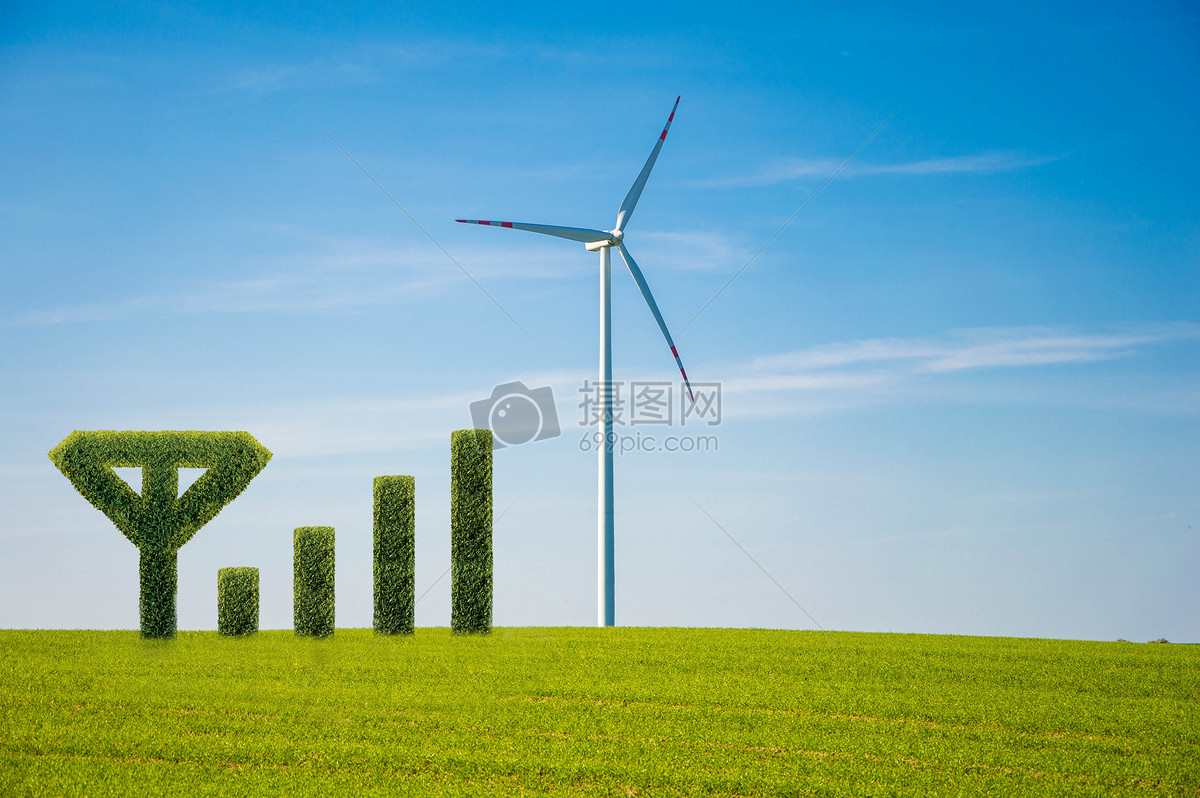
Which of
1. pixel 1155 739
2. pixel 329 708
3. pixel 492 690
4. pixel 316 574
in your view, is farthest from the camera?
pixel 316 574

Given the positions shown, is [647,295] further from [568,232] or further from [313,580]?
[313,580]

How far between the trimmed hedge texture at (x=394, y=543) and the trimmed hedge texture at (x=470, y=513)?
131 cm

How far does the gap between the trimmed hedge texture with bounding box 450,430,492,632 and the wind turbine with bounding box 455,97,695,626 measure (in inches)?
223

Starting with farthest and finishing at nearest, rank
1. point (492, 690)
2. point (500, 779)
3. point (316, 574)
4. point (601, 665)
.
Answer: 1. point (316, 574)
2. point (601, 665)
3. point (492, 690)
4. point (500, 779)

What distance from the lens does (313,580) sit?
29219 mm

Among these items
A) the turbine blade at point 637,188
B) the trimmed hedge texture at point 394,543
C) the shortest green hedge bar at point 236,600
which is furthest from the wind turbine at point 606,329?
the shortest green hedge bar at point 236,600

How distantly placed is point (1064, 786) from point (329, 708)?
15711mm

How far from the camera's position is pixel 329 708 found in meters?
21.9

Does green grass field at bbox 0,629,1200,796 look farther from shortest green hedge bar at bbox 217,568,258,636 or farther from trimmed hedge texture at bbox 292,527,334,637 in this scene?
trimmed hedge texture at bbox 292,527,334,637

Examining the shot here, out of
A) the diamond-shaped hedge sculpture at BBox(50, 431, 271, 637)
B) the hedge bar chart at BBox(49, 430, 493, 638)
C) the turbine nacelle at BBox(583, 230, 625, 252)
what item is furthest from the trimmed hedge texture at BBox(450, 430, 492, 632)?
the turbine nacelle at BBox(583, 230, 625, 252)

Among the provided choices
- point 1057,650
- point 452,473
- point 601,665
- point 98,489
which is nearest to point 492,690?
point 601,665

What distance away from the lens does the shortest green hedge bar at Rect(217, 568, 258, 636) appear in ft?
97.7

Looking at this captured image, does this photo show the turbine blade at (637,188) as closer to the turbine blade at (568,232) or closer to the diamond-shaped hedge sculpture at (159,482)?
the turbine blade at (568,232)

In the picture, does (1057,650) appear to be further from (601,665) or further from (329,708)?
(329,708)
